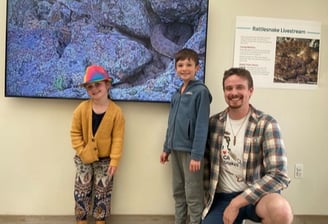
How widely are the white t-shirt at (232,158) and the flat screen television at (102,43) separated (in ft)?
1.97

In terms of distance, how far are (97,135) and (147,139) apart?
1.30ft

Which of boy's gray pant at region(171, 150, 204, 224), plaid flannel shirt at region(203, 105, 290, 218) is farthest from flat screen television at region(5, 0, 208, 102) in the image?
plaid flannel shirt at region(203, 105, 290, 218)

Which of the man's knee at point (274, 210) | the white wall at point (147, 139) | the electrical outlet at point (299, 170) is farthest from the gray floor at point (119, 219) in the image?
the man's knee at point (274, 210)

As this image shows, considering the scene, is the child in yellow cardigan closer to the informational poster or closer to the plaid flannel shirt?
the plaid flannel shirt

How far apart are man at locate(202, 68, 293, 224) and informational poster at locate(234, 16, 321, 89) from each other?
667mm

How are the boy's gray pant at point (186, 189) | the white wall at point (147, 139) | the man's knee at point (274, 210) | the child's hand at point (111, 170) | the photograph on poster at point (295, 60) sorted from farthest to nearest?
1. the photograph on poster at point (295, 60)
2. the white wall at point (147, 139)
3. the child's hand at point (111, 170)
4. the boy's gray pant at point (186, 189)
5. the man's knee at point (274, 210)

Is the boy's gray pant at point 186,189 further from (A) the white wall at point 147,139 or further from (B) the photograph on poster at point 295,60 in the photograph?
(B) the photograph on poster at point 295,60

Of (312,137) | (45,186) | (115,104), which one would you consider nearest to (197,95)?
(115,104)

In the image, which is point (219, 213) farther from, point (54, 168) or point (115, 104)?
point (54, 168)

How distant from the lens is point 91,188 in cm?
218

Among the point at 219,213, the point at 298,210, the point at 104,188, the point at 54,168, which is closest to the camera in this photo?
the point at 219,213

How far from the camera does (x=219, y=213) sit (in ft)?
5.71

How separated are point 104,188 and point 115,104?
21.3 inches

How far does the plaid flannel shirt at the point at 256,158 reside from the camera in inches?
63.0
